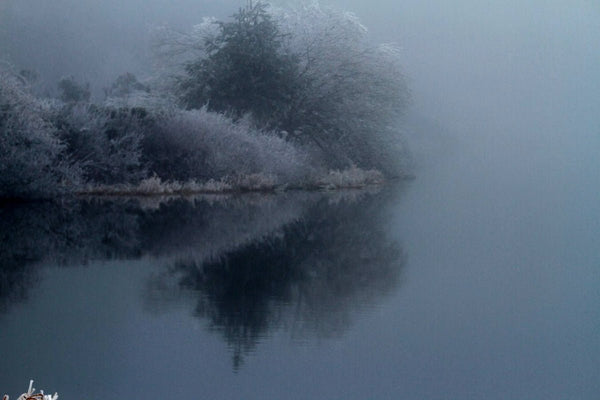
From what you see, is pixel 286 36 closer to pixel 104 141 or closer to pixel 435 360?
pixel 104 141

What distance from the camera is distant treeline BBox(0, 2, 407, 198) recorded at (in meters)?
24.0

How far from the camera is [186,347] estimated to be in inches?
339

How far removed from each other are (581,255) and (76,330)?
943 cm

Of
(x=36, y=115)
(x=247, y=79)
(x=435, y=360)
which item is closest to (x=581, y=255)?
(x=435, y=360)

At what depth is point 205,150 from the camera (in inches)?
1152

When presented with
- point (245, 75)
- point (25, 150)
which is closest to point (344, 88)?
point (245, 75)

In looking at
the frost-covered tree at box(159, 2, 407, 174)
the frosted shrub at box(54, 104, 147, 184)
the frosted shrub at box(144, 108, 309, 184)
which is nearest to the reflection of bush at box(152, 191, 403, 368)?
the frosted shrub at box(54, 104, 147, 184)

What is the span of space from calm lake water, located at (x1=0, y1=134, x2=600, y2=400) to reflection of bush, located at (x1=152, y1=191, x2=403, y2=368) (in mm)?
31

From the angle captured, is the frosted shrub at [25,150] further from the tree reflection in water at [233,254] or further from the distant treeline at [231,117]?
the tree reflection in water at [233,254]

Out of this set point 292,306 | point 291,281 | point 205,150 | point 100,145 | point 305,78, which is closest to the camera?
point 292,306

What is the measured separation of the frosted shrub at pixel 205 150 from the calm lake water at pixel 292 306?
7.40m

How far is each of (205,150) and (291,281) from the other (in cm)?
1715

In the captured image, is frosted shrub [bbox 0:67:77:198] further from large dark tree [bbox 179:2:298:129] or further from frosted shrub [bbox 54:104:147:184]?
large dark tree [bbox 179:2:298:129]

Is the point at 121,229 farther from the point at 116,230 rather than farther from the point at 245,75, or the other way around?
the point at 245,75
